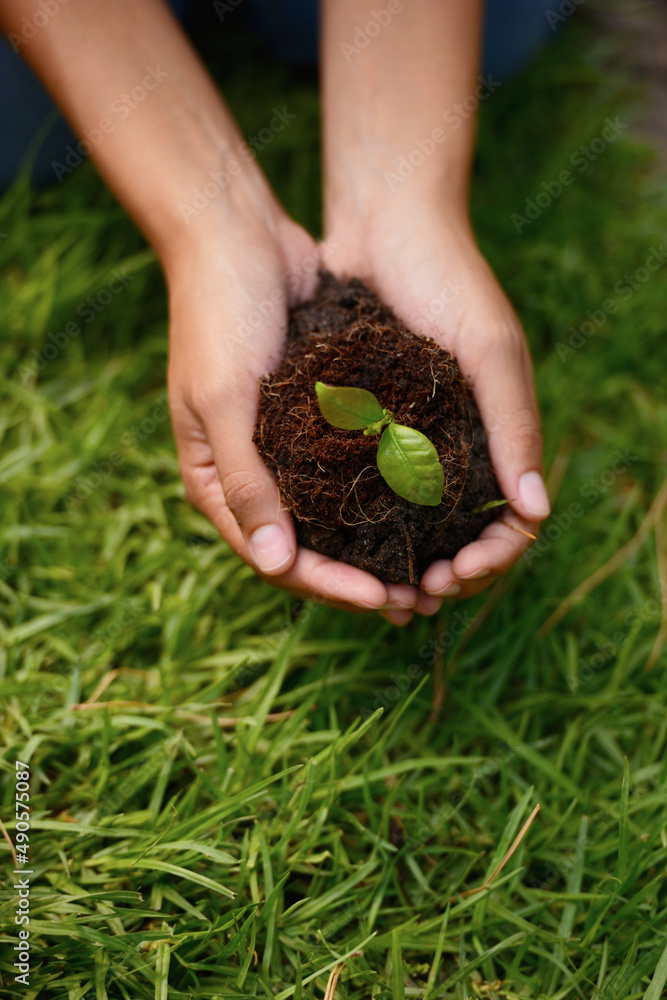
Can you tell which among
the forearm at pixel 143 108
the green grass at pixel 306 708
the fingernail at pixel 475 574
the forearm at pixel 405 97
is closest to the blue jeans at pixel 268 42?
the green grass at pixel 306 708

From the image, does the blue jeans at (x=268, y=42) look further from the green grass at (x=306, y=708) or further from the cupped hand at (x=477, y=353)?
the cupped hand at (x=477, y=353)

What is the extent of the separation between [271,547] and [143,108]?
51.4 inches

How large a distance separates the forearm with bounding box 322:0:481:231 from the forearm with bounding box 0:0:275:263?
0.35m

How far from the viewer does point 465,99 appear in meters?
2.01

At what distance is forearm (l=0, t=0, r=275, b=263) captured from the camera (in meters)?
1.85

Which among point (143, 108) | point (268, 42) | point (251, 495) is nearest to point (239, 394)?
point (251, 495)

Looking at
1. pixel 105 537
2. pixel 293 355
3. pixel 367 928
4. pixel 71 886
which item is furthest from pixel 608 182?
pixel 71 886

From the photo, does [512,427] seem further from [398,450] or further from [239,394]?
[239,394]

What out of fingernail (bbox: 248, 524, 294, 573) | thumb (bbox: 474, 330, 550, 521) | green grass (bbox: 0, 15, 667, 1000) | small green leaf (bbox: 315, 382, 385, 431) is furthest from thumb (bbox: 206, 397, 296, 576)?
thumb (bbox: 474, 330, 550, 521)

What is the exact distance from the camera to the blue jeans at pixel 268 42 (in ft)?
8.05

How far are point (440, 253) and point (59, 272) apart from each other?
1479 millimetres

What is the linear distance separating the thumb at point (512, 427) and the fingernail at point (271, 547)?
562 millimetres

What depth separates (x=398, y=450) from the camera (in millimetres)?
1360

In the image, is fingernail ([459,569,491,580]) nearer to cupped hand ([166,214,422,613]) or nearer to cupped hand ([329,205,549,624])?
cupped hand ([329,205,549,624])
